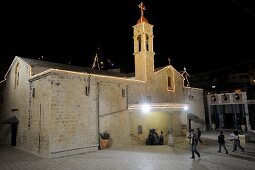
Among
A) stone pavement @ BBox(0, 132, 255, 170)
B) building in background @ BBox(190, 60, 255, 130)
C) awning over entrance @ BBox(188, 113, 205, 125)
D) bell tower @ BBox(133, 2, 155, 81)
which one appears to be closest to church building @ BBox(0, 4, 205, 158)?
bell tower @ BBox(133, 2, 155, 81)

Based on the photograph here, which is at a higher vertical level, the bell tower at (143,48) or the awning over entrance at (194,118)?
the bell tower at (143,48)

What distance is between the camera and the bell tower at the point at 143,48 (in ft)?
84.6

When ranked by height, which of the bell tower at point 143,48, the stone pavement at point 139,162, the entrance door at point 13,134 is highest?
the bell tower at point 143,48

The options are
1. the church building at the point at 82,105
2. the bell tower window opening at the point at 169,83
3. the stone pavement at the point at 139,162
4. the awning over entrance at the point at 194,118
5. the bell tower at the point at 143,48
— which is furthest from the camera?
the awning over entrance at the point at 194,118

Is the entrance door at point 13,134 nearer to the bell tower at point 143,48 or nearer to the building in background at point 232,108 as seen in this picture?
the bell tower at point 143,48

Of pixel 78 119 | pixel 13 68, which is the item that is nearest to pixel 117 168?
pixel 78 119

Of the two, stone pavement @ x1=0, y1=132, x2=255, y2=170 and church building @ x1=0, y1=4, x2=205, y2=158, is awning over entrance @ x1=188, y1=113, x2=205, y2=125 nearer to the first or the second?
church building @ x1=0, y1=4, x2=205, y2=158

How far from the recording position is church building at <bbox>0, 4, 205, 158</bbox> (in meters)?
17.6

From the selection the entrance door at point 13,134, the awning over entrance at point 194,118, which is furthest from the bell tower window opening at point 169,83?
the entrance door at point 13,134

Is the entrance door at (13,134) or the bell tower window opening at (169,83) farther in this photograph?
the bell tower window opening at (169,83)

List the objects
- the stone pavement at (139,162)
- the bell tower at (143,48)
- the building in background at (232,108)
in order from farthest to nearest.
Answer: the building in background at (232,108), the bell tower at (143,48), the stone pavement at (139,162)

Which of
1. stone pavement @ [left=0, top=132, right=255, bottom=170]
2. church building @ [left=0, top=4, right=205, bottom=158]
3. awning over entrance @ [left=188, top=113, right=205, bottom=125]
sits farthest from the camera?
awning over entrance @ [left=188, top=113, right=205, bottom=125]

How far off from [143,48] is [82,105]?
10748mm

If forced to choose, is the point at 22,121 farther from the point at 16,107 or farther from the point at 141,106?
the point at 141,106
